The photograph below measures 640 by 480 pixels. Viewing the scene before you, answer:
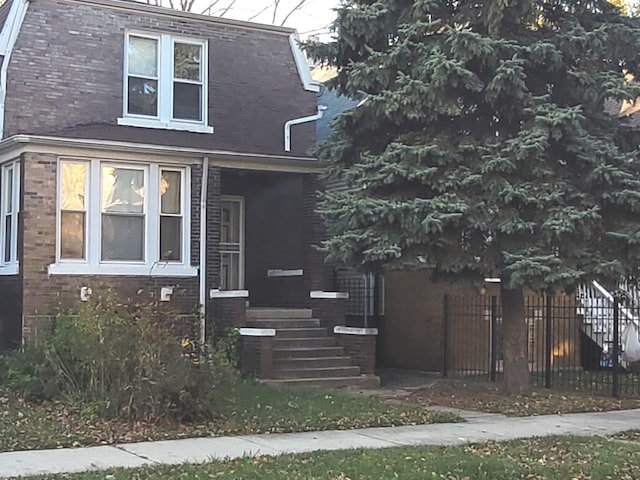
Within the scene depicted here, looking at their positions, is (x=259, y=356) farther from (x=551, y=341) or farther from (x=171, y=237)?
(x=551, y=341)

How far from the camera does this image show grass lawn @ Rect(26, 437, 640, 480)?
8453 millimetres

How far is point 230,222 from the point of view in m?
20.1

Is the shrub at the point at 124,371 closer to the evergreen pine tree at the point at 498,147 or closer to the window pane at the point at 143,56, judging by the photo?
the evergreen pine tree at the point at 498,147

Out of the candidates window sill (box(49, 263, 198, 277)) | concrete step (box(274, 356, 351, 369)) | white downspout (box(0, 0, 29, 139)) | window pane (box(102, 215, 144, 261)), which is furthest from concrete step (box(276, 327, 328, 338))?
white downspout (box(0, 0, 29, 139))

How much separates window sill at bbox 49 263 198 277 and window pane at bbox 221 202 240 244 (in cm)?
304

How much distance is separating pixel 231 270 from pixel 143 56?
4.86 metres

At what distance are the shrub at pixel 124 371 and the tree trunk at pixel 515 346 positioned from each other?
4.88 m

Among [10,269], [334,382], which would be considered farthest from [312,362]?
[10,269]

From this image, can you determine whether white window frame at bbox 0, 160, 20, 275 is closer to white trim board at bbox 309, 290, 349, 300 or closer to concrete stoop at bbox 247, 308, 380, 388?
concrete stoop at bbox 247, 308, 380, 388

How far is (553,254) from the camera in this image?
1325 cm

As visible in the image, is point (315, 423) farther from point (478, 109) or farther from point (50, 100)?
point (50, 100)

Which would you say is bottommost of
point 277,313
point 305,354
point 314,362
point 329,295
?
point 314,362

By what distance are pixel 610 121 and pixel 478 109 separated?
2.06 meters

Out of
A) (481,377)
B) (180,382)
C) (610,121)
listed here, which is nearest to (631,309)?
(481,377)
